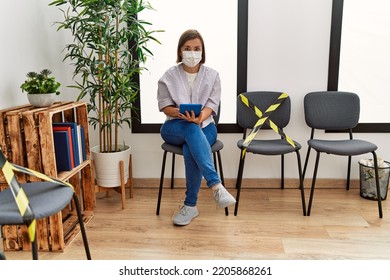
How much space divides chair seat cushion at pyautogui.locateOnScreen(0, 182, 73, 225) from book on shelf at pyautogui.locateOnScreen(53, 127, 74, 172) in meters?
0.39

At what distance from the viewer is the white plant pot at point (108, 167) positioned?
254 centimetres

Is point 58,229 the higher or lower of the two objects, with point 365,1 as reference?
lower

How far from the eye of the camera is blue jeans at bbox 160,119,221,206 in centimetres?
220

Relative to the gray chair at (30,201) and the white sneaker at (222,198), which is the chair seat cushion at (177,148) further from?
the gray chair at (30,201)

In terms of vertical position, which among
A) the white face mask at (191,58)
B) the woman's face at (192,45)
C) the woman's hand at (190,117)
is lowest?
the woman's hand at (190,117)

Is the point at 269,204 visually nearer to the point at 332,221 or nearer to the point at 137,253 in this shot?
the point at 332,221

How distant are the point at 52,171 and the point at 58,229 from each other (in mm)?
323

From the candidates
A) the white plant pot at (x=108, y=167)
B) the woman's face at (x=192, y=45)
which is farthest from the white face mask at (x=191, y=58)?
the white plant pot at (x=108, y=167)

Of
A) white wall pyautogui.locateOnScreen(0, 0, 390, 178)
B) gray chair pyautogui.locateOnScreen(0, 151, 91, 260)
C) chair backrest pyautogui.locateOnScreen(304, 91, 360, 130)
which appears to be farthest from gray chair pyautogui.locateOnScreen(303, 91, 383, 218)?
gray chair pyautogui.locateOnScreen(0, 151, 91, 260)

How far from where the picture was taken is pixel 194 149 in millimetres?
2219

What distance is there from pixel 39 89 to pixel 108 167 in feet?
2.45

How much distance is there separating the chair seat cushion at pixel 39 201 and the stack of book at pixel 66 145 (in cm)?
39
